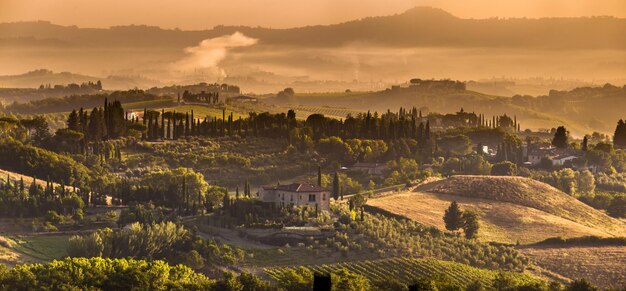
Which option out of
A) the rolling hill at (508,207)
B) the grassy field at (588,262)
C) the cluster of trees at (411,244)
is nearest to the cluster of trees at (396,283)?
the cluster of trees at (411,244)

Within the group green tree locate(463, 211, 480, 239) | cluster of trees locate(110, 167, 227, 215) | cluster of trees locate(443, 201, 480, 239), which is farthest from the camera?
cluster of trees locate(110, 167, 227, 215)

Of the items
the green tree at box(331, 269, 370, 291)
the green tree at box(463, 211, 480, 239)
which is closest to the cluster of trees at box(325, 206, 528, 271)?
the green tree at box(463, 211, 480, 239)

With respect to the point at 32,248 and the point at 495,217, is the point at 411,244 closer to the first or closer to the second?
the point at 495,217

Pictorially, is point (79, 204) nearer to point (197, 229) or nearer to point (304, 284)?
point (197, 229)

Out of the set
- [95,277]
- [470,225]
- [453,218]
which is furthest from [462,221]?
[95,277]

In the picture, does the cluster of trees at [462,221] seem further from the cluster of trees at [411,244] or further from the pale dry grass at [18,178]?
the pale dry grass at [18,178]

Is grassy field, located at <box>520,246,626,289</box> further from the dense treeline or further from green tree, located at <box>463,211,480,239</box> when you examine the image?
the dense treeline
